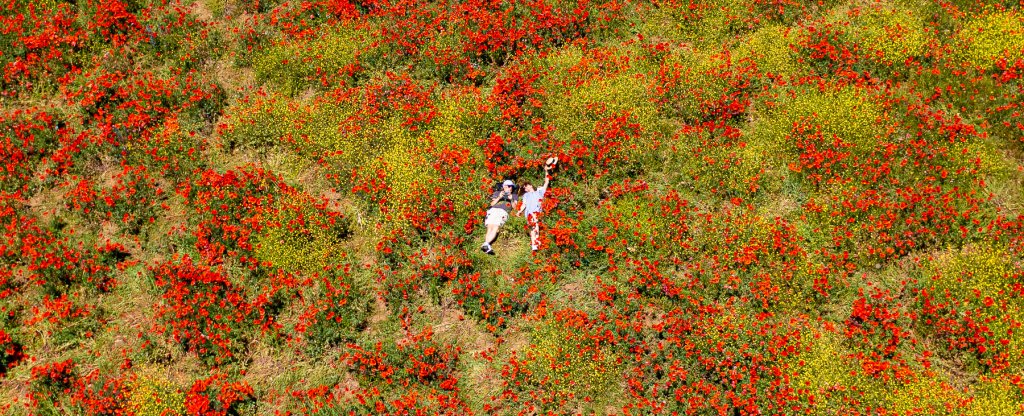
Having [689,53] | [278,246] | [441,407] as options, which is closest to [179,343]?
[278,246]

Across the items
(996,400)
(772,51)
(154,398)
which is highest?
(772,51)

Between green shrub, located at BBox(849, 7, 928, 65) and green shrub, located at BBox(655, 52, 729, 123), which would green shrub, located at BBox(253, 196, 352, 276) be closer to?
green shrub, located at BBox(655, 52, 729, 123)

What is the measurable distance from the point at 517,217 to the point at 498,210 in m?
0.36

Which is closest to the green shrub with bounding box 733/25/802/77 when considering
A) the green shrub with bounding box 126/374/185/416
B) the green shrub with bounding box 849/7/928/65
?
the green shrub with bounding box 849/7/928/65

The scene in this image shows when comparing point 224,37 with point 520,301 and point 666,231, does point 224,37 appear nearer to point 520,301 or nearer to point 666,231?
point 520,301

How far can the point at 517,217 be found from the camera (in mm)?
12438

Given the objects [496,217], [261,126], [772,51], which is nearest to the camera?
[496,217]

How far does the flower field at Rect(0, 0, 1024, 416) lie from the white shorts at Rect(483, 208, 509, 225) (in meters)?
0.18

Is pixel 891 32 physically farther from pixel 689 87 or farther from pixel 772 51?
pixel 689 87

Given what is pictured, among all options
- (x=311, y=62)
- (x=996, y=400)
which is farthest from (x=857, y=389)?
(x=311, y=62)

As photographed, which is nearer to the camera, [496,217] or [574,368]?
[574,368]

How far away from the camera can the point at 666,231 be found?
11.7 meters

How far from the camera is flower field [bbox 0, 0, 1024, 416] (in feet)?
34.1

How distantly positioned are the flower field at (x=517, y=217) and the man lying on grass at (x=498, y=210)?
19cm
